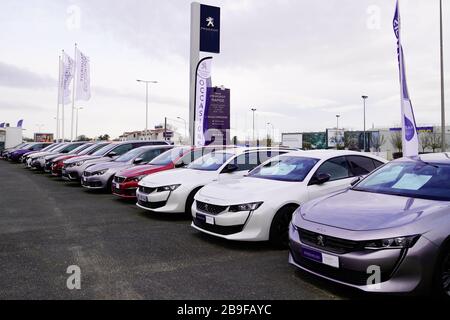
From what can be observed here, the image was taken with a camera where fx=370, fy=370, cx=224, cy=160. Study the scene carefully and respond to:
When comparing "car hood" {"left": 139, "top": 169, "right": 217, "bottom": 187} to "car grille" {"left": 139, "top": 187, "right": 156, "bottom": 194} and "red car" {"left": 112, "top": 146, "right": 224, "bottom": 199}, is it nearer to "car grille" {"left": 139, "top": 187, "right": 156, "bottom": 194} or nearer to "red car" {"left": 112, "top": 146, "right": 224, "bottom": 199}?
"car grille" {"left": 139, "top": 187, "right": 156, "bottom": 194}

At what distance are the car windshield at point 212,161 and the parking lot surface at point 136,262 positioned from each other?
1.21 metres

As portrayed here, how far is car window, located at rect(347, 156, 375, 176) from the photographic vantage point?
6.61m

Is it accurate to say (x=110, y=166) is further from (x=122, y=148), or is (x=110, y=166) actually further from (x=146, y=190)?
(x=146, y=190)

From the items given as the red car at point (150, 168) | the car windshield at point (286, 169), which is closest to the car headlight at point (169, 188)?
the car windshield at point (286, 169)

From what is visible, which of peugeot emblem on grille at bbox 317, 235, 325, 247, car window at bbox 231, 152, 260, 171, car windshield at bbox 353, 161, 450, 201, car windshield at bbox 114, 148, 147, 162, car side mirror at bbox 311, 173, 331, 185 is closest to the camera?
peugeot emblem on grille at bbox 317, 235, 325, 247

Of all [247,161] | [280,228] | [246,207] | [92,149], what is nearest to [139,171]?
[247,161]

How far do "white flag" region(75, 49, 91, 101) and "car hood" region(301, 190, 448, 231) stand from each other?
26997mm

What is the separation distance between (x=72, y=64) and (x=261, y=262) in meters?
30.4

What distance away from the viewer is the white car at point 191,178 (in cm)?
733

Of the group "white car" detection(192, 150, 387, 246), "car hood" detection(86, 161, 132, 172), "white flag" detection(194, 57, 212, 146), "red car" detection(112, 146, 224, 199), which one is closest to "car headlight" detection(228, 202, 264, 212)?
"white car" detection(192, 150, 387, 246)

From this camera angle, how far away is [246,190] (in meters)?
5.70

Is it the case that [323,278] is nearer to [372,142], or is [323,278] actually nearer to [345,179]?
[345,179]

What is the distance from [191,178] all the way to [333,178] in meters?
2.87

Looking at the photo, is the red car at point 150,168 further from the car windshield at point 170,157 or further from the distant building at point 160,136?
the distant building at point 160,136
